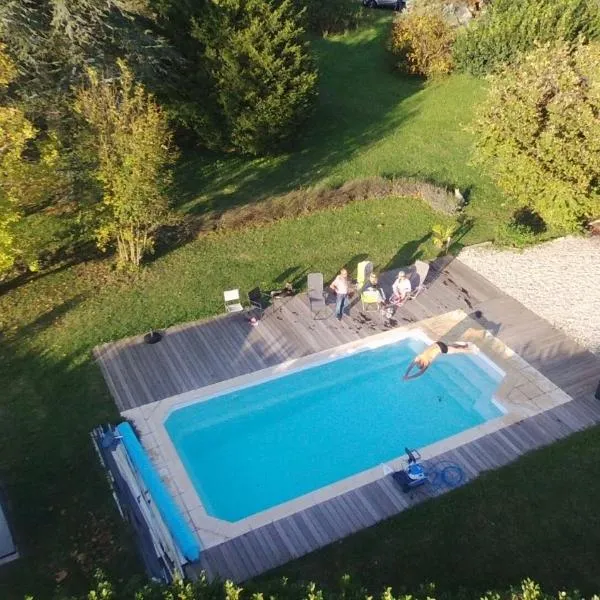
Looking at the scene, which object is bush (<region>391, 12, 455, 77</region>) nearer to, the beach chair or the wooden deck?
the wooden deck

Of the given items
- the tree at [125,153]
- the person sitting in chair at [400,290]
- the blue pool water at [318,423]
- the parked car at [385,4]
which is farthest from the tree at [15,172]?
the parked car at [385,4]

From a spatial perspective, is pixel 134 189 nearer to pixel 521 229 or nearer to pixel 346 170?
pixel 346 170

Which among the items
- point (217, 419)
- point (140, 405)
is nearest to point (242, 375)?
point (217, 419)

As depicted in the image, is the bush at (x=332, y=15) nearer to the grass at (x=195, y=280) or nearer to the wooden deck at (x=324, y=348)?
the grass at (x=195, y=280)

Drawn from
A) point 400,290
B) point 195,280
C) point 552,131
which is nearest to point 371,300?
point 400,290

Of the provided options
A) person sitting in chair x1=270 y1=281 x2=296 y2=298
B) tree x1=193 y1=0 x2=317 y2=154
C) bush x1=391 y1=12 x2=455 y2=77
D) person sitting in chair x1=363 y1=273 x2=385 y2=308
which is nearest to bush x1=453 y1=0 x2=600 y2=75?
bush x1=391 y1=12 x2=455 y2=77

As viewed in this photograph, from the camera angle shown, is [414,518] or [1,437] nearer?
[414,518]

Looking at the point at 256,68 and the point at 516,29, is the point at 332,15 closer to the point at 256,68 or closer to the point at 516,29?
the point at 516,29

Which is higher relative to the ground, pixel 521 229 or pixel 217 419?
pixel 521 229
